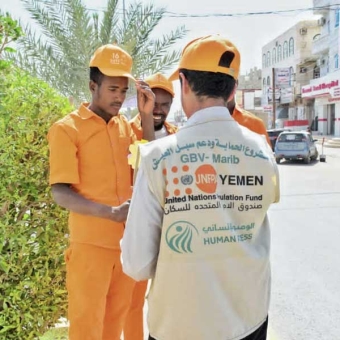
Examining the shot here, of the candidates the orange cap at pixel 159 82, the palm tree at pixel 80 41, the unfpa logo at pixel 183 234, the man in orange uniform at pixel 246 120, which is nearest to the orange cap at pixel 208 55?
the unfpa logo at pixel 183 234

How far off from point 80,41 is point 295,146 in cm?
1298

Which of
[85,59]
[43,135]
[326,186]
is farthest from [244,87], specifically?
[43,135]

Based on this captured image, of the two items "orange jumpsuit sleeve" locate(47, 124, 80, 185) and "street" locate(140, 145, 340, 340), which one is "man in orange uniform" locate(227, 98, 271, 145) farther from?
"street" locate(140, 145, 340, 340)

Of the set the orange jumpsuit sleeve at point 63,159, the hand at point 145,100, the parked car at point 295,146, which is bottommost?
the parked car at point 295,146

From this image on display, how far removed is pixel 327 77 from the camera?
1401 inches

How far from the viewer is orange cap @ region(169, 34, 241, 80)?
1.45 metres

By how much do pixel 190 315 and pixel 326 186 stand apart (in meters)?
11.4

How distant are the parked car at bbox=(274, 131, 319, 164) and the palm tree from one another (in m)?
11.8

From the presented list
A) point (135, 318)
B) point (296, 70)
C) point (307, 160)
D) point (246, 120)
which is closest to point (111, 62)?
point (246, 120)

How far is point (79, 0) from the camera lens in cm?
723

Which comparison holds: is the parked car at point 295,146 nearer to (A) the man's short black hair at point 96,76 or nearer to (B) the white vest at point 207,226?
(A) the man's short black hair at point 96,76

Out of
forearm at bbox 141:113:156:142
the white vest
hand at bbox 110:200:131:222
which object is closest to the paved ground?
forearm at bbox 141:113:156:142

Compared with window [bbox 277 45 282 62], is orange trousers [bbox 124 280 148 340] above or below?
below

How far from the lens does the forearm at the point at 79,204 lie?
199 centimetres
